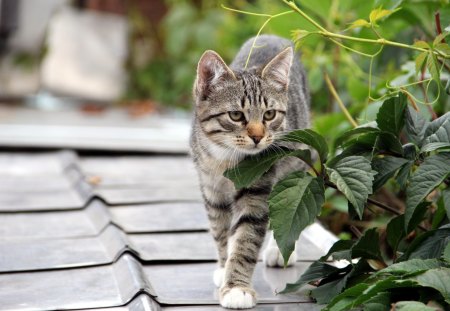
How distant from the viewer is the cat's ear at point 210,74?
3.09 meters

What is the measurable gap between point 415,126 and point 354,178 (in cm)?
33

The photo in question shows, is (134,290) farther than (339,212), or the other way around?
(339,212)

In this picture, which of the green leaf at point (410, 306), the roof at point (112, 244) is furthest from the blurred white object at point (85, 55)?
the green leaf at point (410, 306)

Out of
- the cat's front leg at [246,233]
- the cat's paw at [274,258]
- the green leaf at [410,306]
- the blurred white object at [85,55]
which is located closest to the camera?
the green leaf at [410,306]

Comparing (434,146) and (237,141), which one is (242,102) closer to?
(237,141)

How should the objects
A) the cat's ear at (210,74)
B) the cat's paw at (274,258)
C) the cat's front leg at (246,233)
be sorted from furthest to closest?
the cat's paw at (274,258), the cat's ear at (210,74), the cat's front leg at (246,233)

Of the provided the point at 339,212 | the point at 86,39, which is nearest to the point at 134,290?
the point at 339,212

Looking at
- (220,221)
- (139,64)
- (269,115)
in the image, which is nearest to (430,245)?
(269,115)

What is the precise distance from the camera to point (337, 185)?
2.59 meters

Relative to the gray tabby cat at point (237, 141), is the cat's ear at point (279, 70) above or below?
above

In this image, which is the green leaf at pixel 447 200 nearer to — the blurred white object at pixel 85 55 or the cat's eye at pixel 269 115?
the cat's eye at pixel 269 115

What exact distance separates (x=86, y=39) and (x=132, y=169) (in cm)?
470

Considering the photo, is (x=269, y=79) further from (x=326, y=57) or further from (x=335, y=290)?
(x=326, y=57)

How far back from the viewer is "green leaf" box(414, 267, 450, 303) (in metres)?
2.33
